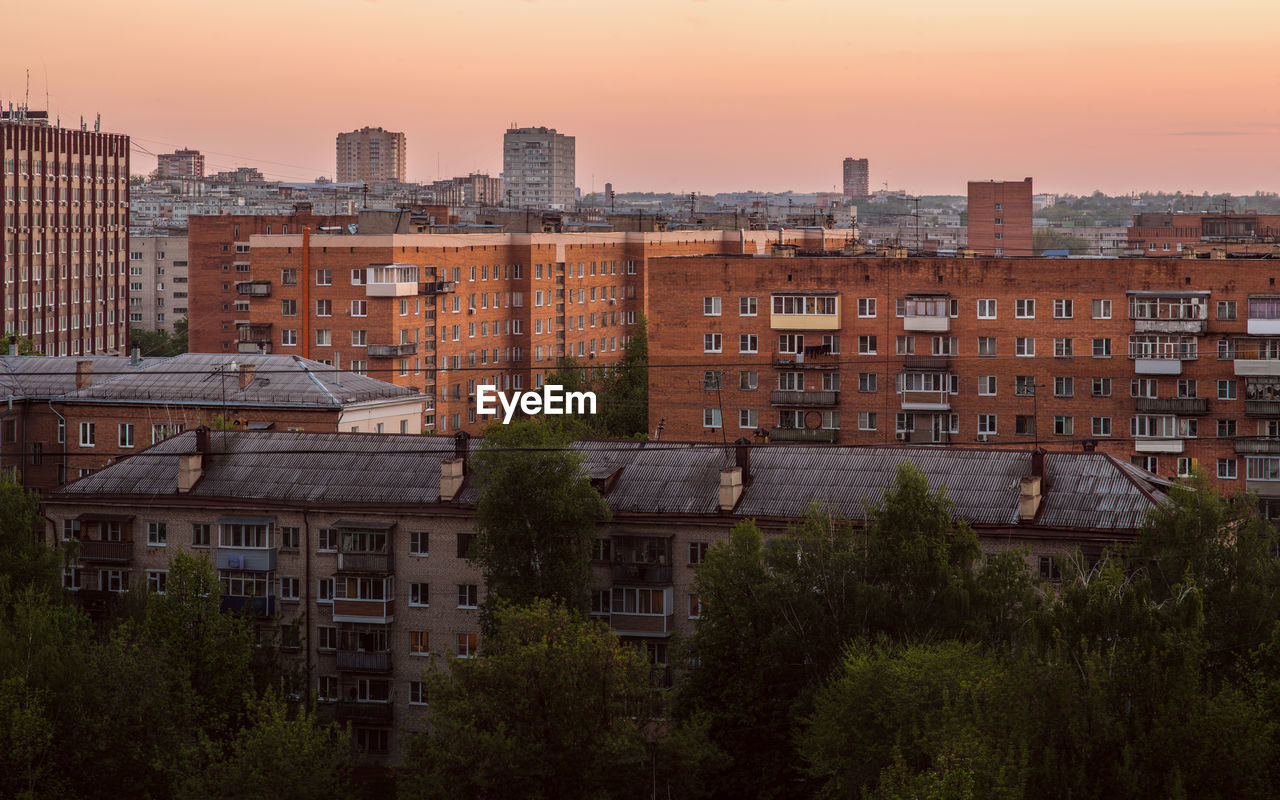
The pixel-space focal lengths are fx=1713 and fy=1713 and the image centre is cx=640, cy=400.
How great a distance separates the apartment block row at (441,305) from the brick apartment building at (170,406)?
44.3ft

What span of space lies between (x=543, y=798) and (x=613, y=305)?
82.9 metres

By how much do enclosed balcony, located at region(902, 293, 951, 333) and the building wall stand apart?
109422 mm

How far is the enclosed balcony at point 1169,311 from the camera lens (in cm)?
7075

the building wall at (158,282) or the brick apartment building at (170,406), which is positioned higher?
the building wall at (158,282)

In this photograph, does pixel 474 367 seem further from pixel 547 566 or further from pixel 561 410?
pixel 547 566

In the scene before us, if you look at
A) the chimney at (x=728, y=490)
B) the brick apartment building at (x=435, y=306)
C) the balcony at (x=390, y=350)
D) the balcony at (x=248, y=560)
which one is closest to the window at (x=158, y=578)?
the balcony at (x=248, y=560)

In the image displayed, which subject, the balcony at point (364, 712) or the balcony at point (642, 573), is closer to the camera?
the balcony at point (642, 573)

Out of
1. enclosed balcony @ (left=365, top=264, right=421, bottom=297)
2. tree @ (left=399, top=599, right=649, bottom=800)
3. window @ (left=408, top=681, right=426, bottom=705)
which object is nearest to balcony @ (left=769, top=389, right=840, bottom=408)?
enclosed balcony @ (left=365, top=264, right=421, bottom=297)

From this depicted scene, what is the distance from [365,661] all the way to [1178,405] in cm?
3871

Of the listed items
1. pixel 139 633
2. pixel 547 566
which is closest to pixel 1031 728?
pixel 547 566

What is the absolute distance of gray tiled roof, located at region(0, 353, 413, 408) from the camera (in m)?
65.2

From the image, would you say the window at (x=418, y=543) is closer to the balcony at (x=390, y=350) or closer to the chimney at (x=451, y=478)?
the chimney at (x=451, y=478)

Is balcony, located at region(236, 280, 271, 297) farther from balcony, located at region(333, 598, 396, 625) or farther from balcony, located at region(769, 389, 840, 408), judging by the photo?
balcony, located at region(333, 598, 396, 625)

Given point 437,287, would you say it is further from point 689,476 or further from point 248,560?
point 689,476
